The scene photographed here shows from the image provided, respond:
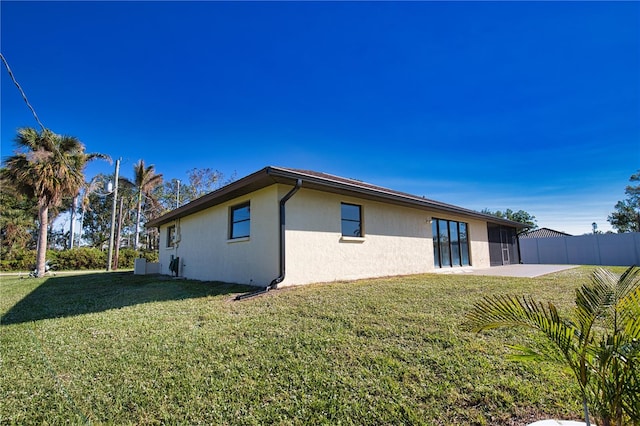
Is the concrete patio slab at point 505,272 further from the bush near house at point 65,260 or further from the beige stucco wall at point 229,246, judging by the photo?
the bush near house at point 65,260

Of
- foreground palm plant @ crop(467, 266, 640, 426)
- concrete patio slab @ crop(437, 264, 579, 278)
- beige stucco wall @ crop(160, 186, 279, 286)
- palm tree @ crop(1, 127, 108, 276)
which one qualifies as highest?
palm tree @ crop(1, 127, 108, 276)

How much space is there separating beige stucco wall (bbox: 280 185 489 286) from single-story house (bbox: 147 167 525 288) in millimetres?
26

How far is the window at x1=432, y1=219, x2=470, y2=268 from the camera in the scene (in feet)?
38.0

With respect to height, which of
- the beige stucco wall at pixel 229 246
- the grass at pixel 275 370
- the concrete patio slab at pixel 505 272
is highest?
the beige stucco wall at pixel 229 246

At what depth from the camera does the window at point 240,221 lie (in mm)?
8222

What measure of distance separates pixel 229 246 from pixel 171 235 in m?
7.14

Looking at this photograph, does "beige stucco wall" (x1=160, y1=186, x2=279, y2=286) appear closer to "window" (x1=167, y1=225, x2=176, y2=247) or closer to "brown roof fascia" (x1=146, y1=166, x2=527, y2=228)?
"brown roof fascia" (x1=146, y1=166, x2=527, y2=228)

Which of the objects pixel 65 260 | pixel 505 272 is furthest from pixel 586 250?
pixel 65 260

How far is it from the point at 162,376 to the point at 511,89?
36.0 feet

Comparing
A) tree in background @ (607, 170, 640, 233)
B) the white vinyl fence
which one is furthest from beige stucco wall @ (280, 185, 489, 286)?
tree in background @ (607, 170, 640, 233)

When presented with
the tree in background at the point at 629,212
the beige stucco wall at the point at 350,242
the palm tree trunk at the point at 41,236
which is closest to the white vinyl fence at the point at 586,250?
the beige stucco wall at the point at 350,242

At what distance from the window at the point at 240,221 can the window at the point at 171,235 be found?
6.03 meters

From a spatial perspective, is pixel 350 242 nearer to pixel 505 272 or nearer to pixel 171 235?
pixel 505 272

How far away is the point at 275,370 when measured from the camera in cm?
274
